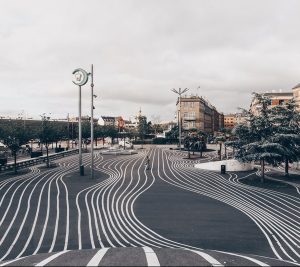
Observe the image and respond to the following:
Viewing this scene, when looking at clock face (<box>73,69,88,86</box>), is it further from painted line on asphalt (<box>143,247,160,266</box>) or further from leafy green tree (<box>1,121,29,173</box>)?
painted line on asphalt (<box>143,247,160,266</box>)

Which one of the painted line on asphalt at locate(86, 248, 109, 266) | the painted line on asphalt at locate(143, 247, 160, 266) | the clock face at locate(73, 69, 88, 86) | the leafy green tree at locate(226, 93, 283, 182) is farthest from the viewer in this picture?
the clock face at locate(73, 69, 88, 86)

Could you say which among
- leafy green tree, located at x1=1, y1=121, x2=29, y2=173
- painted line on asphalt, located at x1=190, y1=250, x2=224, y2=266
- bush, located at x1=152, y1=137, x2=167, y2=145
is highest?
leafy green tree, located at x1=1, y1=121, x2=29, y2=173

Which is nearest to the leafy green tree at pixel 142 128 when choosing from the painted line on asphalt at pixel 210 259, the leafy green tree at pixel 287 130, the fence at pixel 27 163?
the fence at pixel 27 163

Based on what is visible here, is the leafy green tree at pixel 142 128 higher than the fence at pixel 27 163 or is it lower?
higher

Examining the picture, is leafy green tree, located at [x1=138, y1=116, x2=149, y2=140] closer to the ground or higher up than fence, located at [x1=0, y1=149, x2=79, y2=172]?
higher up

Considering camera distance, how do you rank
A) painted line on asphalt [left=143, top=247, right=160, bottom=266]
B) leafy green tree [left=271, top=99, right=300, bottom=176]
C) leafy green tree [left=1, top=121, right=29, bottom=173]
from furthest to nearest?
leafy green tree [left=1, top=121, right=29, bottom=173] < leafy green tree [left=271, top=99, right=300, bottom=176] < painted line on asphalt [left=143, top=247, right=160, bottom=266]

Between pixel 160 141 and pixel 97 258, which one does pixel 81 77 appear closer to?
pixel 97 258

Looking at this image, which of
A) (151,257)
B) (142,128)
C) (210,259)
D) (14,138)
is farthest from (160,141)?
(151,257)

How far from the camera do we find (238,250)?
13.8m

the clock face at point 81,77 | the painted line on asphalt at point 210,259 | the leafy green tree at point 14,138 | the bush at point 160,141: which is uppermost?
the clock face at point 81,77

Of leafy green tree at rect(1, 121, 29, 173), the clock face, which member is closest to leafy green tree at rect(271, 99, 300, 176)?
the clock face

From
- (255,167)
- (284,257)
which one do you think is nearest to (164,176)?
(255,167)

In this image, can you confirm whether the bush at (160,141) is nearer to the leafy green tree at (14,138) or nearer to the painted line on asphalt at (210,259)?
the leafy green tree at (14,138)

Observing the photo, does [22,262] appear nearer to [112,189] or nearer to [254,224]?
Result: [254,224]
